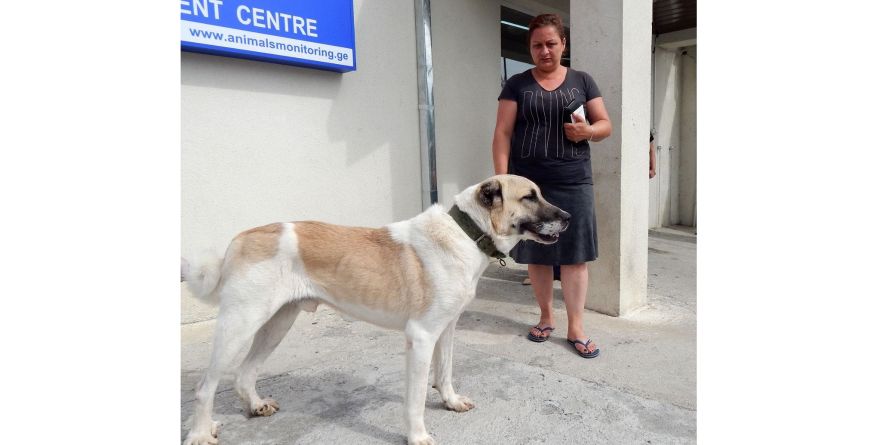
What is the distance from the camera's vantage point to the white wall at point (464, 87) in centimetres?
568

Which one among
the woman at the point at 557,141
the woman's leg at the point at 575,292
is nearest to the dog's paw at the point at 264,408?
the woman at the point at 557,141

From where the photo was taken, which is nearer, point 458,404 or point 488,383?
point 458,404

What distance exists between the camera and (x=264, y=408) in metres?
2.60

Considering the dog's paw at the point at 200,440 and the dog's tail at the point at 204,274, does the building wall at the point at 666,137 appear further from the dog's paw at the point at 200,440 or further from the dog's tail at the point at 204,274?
the dog's paw at the point at 200,440

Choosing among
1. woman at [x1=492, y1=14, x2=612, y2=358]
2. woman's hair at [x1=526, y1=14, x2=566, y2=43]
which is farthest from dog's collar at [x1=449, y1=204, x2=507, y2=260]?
woman's hair at [x1=526, y1=14, x2=566, y2=43]

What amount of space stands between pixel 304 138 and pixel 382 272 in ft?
8.12

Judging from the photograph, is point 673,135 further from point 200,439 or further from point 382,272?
point 200,439

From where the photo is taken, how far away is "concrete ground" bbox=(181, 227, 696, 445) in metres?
2.45

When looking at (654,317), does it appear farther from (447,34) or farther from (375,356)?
(447,34)

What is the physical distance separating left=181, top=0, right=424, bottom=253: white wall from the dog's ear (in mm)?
2457

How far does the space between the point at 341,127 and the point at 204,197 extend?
1348 millimetres

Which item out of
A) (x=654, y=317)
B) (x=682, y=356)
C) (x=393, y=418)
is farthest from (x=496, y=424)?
(x=654, y=317)

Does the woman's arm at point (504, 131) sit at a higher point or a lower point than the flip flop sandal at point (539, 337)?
higher

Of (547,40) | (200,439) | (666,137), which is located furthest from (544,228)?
Answer: (666,137)
